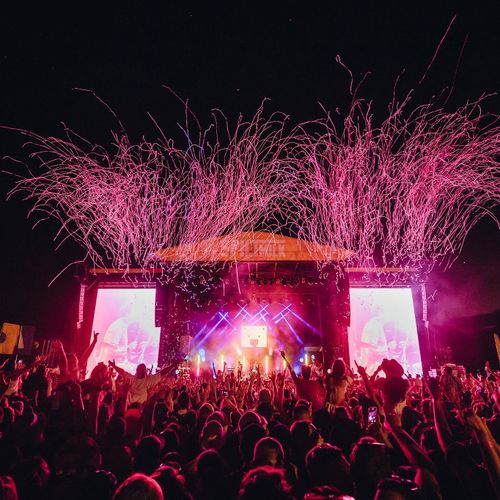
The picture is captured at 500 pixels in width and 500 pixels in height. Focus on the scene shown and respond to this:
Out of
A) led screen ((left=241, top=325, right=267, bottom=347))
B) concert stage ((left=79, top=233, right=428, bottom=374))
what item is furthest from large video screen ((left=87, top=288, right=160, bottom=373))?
led screen ((left=241, top=325, right=267, bottom=347))

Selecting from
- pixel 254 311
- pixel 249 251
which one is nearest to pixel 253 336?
pixel 254 311

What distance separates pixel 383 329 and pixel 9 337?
14.1 metres

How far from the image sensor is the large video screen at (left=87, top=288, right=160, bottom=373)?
16.2 metres

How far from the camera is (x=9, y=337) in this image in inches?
581

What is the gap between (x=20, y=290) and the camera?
15492mm

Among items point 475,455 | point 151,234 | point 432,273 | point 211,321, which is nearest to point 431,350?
point 432,273

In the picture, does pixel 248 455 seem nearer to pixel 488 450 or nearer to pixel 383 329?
pixel 488 450

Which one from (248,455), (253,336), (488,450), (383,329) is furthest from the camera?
(253,336)

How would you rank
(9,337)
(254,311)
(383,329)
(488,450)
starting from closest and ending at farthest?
(488,450), (9,337), (383,329), (254,311)

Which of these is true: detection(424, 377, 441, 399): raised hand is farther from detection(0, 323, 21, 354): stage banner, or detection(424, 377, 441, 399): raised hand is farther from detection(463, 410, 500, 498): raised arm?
detection(0, 323, 21, 354): stage banner

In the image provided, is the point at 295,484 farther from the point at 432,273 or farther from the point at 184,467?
the point at 432,273

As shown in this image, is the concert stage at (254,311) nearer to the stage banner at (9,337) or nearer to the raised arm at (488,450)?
the stage banner at (9,337)

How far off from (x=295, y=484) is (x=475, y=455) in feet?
4.58

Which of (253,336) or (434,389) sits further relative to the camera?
(253,336)
